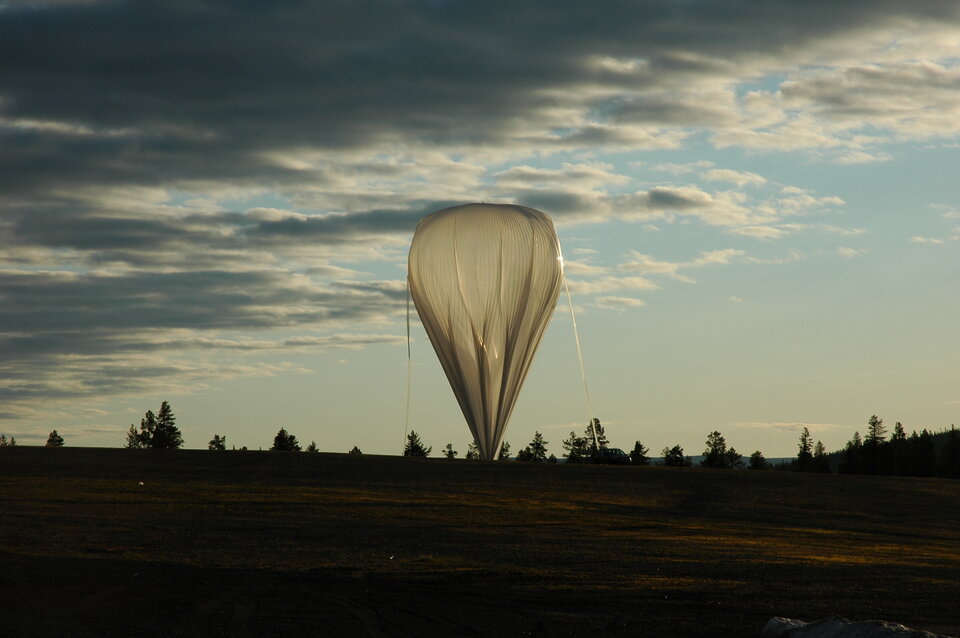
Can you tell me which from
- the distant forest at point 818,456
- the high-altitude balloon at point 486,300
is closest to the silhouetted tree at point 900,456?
the distant forest at point 818,456

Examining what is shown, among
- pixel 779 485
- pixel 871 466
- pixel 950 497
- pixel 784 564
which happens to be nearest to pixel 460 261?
pixel 779 485

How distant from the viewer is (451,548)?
30.7 m

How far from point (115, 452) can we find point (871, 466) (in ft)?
242

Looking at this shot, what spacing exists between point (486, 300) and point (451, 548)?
25551 millimetres

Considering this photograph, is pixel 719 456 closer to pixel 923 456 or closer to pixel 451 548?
pixel 923 456

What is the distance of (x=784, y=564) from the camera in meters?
28.4

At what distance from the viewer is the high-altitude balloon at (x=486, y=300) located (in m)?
55.3

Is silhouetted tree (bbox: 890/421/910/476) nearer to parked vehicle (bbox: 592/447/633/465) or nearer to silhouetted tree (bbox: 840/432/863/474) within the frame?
silhouetted tree (bbox: 840/432/863/474)

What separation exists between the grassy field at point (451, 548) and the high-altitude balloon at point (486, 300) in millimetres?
3777

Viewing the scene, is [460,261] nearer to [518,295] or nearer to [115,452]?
[518,295]

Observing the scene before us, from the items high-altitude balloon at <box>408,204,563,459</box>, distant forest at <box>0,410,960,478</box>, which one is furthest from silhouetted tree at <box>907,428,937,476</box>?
high-altitude balloon at <box>408,204,563,459</box>

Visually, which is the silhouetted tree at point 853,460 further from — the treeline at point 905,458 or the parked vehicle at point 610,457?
the parked vehicle at point 610,457

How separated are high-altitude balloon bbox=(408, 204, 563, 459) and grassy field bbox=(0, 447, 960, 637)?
378 cm

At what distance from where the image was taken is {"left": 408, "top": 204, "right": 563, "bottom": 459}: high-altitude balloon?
181ft
